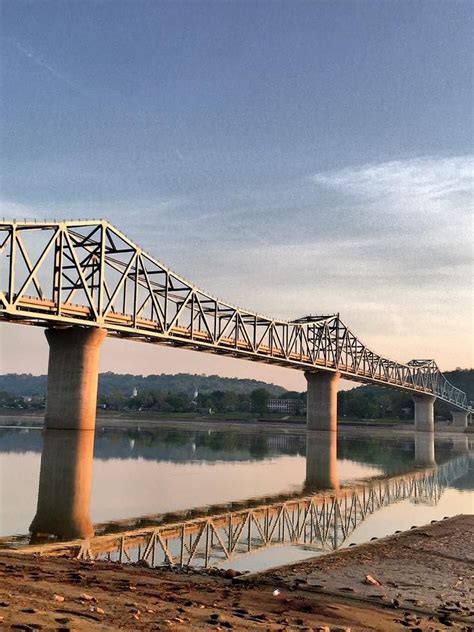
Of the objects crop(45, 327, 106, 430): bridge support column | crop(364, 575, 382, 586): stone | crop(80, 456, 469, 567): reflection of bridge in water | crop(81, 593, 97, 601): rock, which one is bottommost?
crop(80, 456, 469, 567): reflection of bridge in water

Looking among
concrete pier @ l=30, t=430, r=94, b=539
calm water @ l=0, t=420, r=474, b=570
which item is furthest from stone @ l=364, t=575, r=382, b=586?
concrete pier @ l=30, t=430, r=94, b=539

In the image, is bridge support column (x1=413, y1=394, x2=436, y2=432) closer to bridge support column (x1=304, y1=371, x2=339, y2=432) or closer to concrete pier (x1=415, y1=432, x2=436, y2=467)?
bridge support column (x1=304, y1=371, x2=339, y2=432)

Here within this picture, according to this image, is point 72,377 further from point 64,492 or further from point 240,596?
point 240,596

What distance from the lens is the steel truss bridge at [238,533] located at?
46.2 feet

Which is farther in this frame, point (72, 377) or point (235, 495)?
point (72, 377)

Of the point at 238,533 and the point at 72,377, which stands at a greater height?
the point at 72,377

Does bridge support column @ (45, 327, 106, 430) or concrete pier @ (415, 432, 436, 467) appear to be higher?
bridge support column @ (45, 327, 106, 430)

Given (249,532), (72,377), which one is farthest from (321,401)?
(249,532)

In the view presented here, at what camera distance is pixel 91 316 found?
62.6 m

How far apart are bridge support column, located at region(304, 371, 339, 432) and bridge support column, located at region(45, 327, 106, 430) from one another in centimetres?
5606

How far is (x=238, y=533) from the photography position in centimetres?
1748

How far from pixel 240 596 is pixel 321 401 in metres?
105

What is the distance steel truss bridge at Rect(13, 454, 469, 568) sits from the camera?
14094mm

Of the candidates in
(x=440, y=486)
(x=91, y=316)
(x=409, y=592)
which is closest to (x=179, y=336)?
(x=91, y=316)
